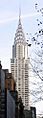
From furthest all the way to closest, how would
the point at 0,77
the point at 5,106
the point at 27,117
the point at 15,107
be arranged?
the point at 27,117 < the point at 15,107 < the point at 5,106 < the point at 0,77

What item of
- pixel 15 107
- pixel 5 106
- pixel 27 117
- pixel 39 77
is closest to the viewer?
pixel 39 77

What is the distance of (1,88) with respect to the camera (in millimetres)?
109000

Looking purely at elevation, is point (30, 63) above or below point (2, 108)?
above

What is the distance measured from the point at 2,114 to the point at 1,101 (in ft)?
11.9

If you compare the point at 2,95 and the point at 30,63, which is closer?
the point at 30,63

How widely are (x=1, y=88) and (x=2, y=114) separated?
6.79m

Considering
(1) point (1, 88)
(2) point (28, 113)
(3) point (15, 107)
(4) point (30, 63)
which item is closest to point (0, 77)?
(1) point (1, 88)

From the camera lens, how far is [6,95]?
11519 cm

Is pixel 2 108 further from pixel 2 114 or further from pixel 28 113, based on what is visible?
pixel 28 113

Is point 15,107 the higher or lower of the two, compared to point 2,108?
lower

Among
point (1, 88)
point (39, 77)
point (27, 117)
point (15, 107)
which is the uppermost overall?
point (39, 77)

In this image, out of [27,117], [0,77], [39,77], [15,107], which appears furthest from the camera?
[27,117]

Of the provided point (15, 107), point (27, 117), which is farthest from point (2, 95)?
point (27, 117)

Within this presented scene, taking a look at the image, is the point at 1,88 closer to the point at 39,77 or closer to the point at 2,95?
the point at 2,95
